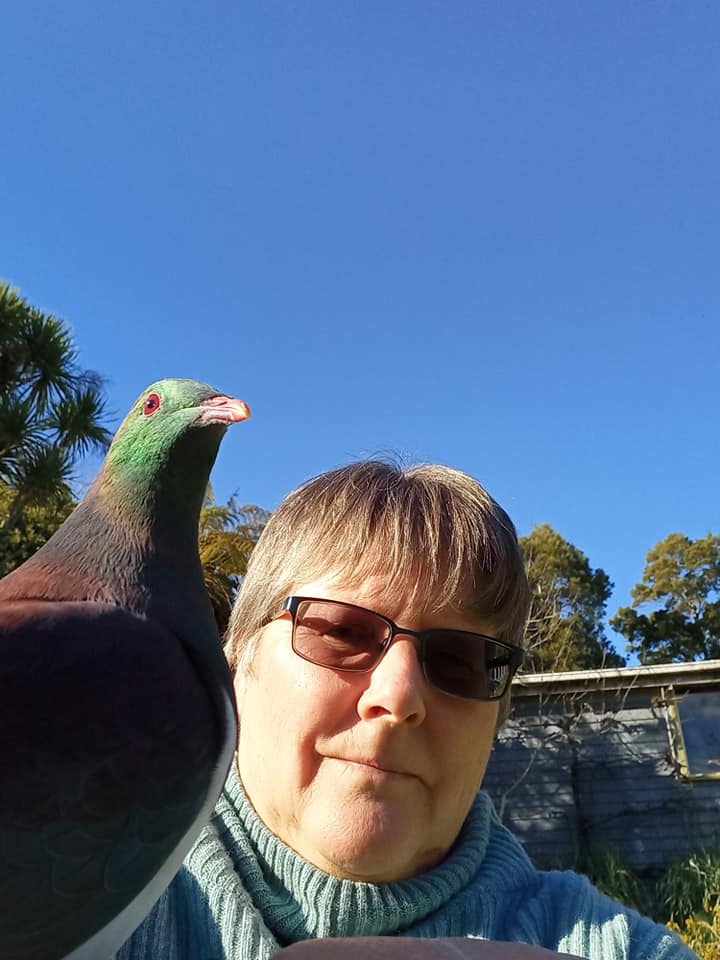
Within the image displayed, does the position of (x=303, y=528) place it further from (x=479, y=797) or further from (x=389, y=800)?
(x=479, y=797)

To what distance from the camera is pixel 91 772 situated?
1.34 m

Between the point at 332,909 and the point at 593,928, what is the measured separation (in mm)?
712

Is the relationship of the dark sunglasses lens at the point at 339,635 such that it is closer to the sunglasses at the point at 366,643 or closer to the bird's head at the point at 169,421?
the sunglasses at the point at 366,643

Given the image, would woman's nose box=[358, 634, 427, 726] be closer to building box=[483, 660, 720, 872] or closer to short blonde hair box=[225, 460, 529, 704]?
short blonde hair box=[225, 460, 529, 704]

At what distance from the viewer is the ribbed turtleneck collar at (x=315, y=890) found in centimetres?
206

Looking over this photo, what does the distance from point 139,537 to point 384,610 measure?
79 cm

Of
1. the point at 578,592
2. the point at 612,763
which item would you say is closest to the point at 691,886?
the point at 612,763

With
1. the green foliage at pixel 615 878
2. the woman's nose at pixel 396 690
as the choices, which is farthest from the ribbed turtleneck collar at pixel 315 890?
the green foliage at pixel 615 878

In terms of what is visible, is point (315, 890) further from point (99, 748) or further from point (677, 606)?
point (677, 606)

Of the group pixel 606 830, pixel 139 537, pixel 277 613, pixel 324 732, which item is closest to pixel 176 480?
pixel 139 537

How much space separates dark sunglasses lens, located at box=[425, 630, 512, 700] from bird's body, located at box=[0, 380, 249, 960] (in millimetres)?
782

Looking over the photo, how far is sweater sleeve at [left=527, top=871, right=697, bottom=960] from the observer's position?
205 cm

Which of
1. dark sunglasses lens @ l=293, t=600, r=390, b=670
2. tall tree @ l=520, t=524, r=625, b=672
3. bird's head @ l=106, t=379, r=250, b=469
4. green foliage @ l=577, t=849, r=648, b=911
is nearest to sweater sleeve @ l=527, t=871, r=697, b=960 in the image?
dark sunglasses lens @ l=293, t=600, r=390, b=670

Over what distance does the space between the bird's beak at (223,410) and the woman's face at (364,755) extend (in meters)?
0.68
